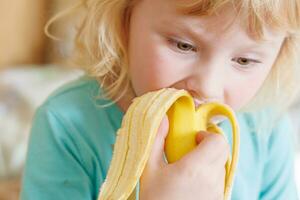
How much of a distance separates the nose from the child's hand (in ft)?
0.22

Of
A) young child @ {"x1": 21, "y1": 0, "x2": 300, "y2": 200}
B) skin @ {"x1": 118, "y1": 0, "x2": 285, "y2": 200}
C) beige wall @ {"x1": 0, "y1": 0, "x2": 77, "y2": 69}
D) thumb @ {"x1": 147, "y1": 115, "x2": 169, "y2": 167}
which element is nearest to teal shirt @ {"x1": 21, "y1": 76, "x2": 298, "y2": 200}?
young child @ {"x1": 21, "y1": 0, "x2": 300, "y2": 200}

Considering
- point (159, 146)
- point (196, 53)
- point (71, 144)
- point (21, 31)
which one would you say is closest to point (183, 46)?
point (196, 53)

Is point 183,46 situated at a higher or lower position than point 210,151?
higher

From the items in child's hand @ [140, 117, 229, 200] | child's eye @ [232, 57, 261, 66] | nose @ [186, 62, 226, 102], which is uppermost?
child's eye @ [232, 57, 261, 66]

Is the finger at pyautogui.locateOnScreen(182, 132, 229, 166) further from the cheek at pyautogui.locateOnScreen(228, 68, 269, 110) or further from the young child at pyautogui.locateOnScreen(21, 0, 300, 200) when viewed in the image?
the cheek at pyautogui.locateOnScreen(228, 68, 269, 110)

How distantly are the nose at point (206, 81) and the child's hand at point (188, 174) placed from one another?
0.22ft

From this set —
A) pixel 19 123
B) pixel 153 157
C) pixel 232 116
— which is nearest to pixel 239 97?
pixel 232 116

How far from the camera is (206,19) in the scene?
2.53 feet

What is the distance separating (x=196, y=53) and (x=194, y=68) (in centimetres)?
2

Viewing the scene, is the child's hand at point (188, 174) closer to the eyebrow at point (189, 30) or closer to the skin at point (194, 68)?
the skin at point (194, 68)

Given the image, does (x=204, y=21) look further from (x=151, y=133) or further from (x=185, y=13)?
(x=151, y=133)

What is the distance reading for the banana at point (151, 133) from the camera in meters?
0.68

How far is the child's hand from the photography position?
69 centimetres

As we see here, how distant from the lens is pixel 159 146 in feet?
2.39
